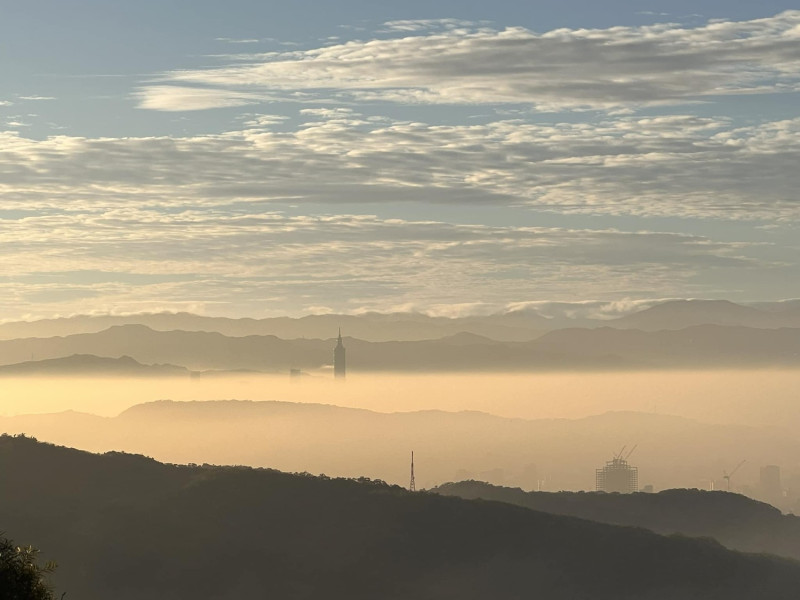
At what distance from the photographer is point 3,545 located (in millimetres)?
96812

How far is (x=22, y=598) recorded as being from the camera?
312ft

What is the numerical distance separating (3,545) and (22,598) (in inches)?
161

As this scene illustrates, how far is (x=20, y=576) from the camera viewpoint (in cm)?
9625

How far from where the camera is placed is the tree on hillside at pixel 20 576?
Result: 95.1m

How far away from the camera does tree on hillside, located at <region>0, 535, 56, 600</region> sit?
95062mm
